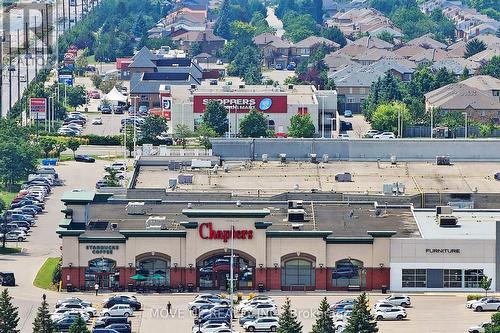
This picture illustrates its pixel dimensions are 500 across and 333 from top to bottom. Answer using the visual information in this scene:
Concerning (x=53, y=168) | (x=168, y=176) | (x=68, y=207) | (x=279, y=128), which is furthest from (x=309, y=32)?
(x=68, y=207)

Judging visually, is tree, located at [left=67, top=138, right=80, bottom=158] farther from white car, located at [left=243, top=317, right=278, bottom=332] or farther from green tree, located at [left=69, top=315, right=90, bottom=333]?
green tree, located at [left=69, top=315, right=90, bottom=333]

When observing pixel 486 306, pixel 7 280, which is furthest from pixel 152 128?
pixel 486 306

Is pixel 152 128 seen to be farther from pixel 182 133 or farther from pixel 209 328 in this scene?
pixel 209 328

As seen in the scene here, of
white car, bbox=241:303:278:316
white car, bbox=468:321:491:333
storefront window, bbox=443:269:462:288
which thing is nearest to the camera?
white car, bbox=468:321:491:333

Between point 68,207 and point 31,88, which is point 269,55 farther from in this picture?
point 68,207

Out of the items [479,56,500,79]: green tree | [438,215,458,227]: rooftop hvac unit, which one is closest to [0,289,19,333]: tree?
[438,215,458,227]: rooftop hvac unit

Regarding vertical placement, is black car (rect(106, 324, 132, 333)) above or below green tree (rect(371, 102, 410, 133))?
below

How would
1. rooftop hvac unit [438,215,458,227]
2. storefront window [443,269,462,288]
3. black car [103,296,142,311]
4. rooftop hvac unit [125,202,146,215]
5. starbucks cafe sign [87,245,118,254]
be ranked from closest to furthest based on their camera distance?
black car [103,296,142,311] < starbucks cafe sign [87,245,118,254] < storefront window [443,269,462,288] < rooftop hvac unit [438,215,458,227] < rooftop hvac unit [125,202,146,215]
